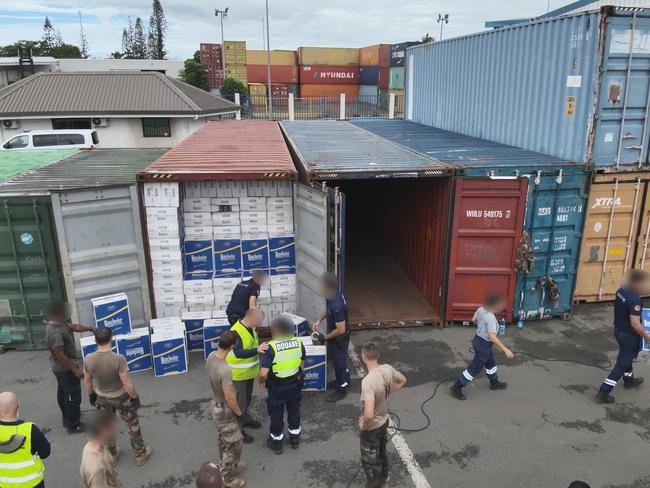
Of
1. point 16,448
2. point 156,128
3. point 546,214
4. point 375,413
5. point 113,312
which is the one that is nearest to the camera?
point 16,448

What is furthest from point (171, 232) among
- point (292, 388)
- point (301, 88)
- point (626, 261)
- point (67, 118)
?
point (301, 88)

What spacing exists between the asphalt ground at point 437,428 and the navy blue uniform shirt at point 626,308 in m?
1.15

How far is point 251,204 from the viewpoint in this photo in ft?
28.2

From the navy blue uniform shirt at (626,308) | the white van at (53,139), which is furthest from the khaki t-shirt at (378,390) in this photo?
the white van at (53,139)

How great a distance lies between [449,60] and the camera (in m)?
14.0

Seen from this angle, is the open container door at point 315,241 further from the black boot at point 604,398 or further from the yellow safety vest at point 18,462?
the yellow safety vest at point 18,462

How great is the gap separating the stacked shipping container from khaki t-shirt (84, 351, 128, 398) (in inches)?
1596

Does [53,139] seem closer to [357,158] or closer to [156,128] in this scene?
[156,128]

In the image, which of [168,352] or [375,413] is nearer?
[375,413]

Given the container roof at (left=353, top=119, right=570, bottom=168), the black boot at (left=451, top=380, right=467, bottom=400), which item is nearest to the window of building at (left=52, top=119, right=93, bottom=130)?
the container roof at (left=353, top=119, right=570, bottom=168)

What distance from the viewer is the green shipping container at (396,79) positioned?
37.0 metres

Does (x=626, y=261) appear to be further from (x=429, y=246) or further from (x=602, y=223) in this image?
(x=429, y=246)

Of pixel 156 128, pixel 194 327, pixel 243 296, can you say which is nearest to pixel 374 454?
pixel 243 296

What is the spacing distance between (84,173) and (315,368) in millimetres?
6161
